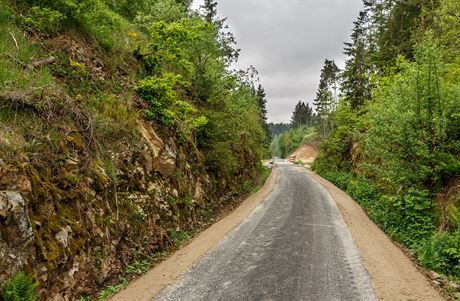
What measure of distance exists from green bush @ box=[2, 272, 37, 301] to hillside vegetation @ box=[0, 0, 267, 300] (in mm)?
A: 16

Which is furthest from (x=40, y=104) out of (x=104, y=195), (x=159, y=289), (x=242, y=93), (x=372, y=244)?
(x=242, y=93)

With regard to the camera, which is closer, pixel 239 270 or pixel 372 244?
pixel 239 270

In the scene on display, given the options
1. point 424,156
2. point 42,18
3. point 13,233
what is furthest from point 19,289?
point 424,156

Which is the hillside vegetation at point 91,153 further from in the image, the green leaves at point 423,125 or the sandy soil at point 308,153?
the sandy soil at point 308,153

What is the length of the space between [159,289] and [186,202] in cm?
506

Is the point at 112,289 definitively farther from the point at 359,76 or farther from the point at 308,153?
the point at 308,153

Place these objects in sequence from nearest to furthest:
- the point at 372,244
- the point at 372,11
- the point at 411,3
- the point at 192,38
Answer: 1. the point at 372,244
2. the point at 192,38
3. the point at 411,3
4. the point at 372,11

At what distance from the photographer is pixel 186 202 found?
11.6 m

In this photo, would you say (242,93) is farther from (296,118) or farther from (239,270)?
(296,118)

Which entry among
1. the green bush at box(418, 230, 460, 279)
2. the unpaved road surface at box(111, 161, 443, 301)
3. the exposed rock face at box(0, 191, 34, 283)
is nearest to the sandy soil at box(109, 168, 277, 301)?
the unpaved road surface at box(111, 161, 443, 301)

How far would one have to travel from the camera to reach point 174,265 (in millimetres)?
7996

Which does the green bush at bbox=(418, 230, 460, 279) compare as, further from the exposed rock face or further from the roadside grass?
the exposed rock face

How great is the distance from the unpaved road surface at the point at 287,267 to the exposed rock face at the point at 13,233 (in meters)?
2.02

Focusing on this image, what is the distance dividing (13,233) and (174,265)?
390 cm
